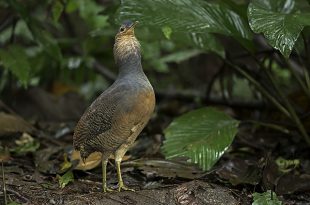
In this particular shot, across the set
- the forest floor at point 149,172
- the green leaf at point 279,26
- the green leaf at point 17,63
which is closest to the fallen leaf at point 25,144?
the forest floor at point 149,172

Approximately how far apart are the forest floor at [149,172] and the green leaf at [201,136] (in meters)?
0.14

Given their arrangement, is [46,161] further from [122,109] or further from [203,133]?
[122,109]

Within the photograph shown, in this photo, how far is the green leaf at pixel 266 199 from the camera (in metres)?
3.15

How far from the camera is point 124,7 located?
145 inches

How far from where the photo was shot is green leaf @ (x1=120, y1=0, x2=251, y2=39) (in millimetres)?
3561

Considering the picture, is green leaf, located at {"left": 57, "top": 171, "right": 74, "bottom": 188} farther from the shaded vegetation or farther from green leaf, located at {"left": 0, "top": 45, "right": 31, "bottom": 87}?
green leaf, located at {"left": 0, "top": 45, "right": 31, "bottom": 87}

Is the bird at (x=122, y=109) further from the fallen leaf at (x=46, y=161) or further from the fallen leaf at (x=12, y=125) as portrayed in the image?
the fallen leaf at (x=12, y=125)

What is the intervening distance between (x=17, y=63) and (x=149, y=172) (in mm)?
1555

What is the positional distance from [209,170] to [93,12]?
10.9 ft

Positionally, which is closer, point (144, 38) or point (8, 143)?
point (8, 143)

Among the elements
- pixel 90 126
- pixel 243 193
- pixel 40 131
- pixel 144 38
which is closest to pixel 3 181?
pixel 90 126

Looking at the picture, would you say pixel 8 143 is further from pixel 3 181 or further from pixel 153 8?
pixel 153 8

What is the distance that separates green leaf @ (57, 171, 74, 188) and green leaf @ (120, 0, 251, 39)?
1079 mm

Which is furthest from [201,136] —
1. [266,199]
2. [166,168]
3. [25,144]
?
[25,144]
